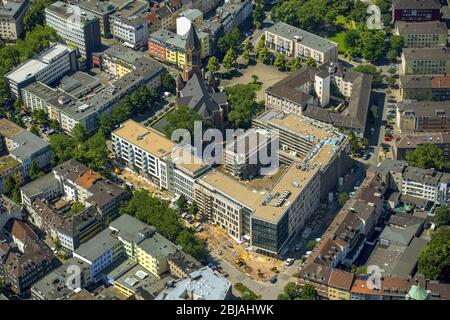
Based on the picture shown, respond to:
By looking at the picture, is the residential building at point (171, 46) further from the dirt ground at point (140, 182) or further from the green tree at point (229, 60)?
the dirt ground at point (140, 182)

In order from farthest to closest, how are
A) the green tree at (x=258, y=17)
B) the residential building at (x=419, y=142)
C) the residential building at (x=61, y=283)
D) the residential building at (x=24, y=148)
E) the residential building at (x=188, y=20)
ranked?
the green tree at (x=258, y=17) < the residential building at (x=188, y=20) < the residential building at (x=419, y=142) < the residential building at (x=24, y=148) < the residential building at (x=61, y=283)

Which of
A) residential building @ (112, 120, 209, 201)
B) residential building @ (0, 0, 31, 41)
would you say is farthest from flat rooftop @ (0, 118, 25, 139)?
residential building @ (0, 0, 31, 41)

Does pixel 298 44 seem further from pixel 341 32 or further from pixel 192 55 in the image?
pixel 192 55

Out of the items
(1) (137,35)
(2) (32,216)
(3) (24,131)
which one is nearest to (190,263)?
(2) (32,216)

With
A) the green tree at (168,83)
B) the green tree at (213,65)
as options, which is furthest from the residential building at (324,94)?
the green tree at (168,83)

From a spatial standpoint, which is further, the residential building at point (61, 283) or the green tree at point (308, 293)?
the green tree at point (308, 293)

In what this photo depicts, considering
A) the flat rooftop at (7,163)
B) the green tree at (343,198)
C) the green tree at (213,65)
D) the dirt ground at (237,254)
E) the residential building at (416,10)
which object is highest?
the residential building at (416,10)
